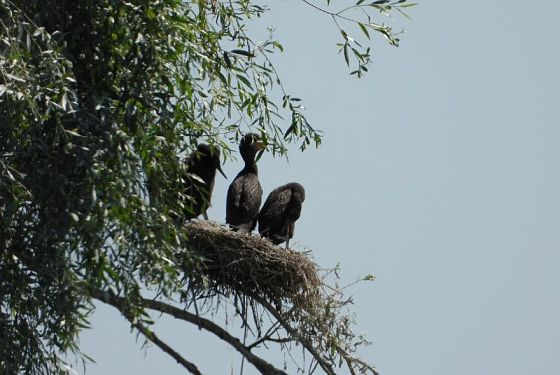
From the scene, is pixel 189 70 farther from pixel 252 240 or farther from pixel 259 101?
pixel 252 240

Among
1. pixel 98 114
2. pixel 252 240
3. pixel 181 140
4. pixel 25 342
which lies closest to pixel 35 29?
pixel 98 114

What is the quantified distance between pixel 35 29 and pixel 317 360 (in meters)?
3.53

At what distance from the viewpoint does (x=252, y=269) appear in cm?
1057

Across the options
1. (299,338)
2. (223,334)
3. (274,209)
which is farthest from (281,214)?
(223,334)

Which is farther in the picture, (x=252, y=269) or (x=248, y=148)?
(x=248, y=148)

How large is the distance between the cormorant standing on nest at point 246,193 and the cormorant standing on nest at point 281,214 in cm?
15

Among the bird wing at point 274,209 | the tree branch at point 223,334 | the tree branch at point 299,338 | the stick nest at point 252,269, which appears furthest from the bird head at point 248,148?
the tree branch at point 223,334

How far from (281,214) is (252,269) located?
195 cm

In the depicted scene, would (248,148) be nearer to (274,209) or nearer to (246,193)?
(246,193)

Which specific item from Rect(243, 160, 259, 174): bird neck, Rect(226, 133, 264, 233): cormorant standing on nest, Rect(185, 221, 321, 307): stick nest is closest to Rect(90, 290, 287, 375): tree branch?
Rect(185, 221, 321, 307): stick nest

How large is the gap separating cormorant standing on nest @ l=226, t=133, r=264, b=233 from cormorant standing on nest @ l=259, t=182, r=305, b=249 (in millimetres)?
151

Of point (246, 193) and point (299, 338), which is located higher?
point (246, 193)

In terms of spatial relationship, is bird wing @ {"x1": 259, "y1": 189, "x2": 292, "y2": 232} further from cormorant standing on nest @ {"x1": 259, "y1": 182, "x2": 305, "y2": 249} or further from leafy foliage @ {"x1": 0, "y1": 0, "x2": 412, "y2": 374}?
leafy foliage @ {"x1": 0, "y1": 0, "x2": 412, "y2": 374}

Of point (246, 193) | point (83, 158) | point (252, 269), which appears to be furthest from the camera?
point (246, 193)
